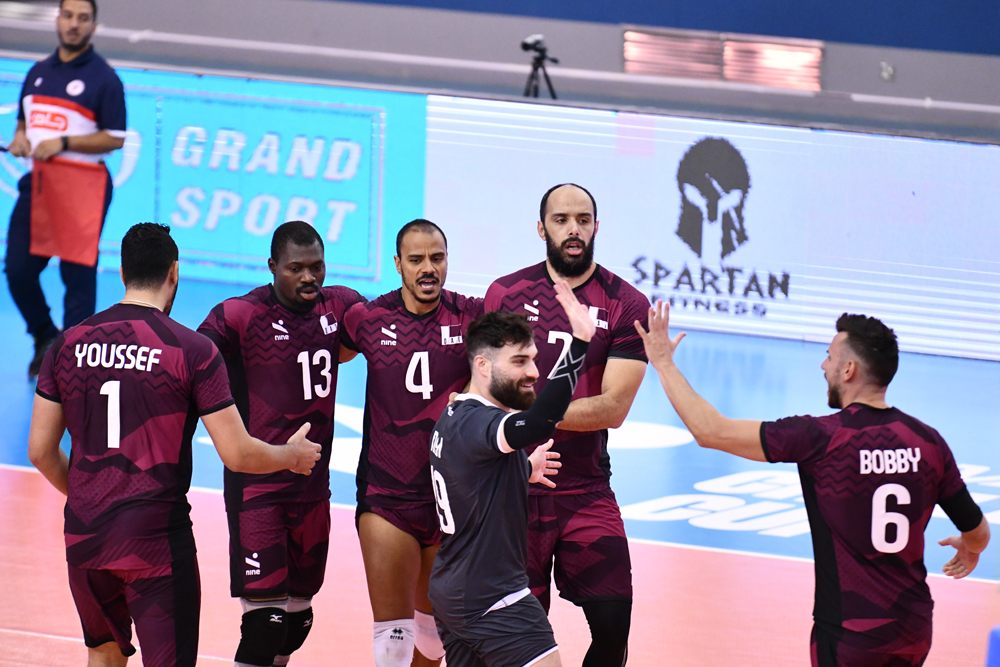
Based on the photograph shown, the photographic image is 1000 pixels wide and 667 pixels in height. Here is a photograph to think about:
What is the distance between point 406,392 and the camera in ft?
18.2

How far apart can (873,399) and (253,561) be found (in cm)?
285

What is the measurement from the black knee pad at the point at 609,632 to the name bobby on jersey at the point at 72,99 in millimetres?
7270

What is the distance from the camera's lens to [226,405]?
4.61 metres

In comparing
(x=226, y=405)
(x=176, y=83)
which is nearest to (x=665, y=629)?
(x=226, y=405)

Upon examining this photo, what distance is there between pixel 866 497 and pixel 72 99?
8.54 meters

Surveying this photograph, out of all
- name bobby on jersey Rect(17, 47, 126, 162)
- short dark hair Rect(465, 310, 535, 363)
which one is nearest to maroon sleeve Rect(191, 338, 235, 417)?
short dark hair Rect(465, 310, 535, 363)

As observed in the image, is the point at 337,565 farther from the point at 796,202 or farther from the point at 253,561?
the point at 796,202

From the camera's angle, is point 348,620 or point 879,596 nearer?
point 879,596

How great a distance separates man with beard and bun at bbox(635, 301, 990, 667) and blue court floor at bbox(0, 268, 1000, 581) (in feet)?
12.5

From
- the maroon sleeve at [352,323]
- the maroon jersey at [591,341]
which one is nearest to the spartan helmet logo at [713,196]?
the maroon jersey at [591,341]

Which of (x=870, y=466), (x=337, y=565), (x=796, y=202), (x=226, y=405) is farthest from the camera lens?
(x=796, y=202)

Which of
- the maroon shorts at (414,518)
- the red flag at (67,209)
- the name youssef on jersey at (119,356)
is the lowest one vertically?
the maroon shorts at (414,518)

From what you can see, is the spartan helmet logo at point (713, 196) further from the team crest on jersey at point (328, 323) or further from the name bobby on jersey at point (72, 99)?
the team crest on jersey at point (328, 323)

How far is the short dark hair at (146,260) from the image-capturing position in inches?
184
